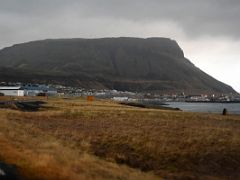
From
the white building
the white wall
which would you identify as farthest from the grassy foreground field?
the white building

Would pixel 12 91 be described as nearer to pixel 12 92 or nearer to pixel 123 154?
pixel 12 92

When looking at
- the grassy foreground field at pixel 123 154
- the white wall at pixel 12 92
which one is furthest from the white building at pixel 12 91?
the grassy foreground field at pixel 123 154

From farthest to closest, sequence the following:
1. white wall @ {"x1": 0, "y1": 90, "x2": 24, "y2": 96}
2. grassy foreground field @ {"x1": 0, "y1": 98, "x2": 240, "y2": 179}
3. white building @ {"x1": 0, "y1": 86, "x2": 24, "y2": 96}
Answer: white building @ {"x1": 0, "y1": 86, "x2": 24, "y2": 96}
white wall @ {"x1": 0, "y1": 90, "x2": 24, "y2": 96}
grassy foreground field @ {"x1": 0, "y1": 98, "x2": 240, "y2": 179}

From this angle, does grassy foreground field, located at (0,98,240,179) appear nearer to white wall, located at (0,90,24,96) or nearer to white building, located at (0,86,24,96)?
white wall, located at (0,90,24,96)

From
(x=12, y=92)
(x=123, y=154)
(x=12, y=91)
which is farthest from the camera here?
(x=12, y=91)

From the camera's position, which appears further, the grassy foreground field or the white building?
the white building

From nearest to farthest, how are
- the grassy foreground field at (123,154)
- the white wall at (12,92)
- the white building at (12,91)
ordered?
the grassy foreground field at (123,154) → the white wall at (12,92) → the white building at (12,91)

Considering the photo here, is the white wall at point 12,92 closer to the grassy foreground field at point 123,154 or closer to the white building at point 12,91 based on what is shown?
the white building at point 12,91

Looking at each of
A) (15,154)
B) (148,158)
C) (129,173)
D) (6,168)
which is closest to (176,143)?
(148,158)

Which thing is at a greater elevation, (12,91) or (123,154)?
(12,91)

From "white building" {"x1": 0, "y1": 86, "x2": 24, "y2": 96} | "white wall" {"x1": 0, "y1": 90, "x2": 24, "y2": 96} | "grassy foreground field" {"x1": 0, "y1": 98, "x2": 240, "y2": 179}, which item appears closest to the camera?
"grassy foreground field" {"x1": 0, "y1": 98, "x2": 240, "y2": 179}

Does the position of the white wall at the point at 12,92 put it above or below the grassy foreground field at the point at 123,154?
above

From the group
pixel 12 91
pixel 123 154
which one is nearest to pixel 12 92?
pixel 12 91

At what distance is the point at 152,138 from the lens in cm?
3947
